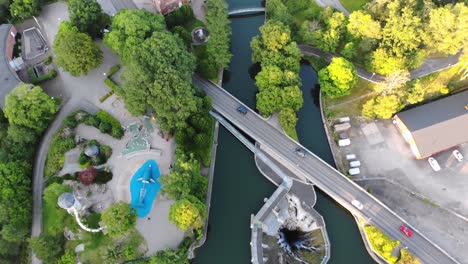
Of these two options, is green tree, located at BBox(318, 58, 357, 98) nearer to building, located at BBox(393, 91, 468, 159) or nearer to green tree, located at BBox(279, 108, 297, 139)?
green tree, located at BBox(279, 108, 297, 139)

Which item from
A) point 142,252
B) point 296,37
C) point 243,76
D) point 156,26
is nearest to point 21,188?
point 142,252

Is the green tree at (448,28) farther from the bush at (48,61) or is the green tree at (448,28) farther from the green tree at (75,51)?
the bush at (48,61)

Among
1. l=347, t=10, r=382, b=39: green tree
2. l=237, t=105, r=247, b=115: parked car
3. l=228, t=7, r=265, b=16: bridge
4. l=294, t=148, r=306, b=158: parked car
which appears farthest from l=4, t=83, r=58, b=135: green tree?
l=347, t=10, r=382, b=39: green tree

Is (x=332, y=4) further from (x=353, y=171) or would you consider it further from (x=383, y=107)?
(x=353, y=171)

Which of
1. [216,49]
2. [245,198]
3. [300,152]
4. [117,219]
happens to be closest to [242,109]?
[216,49]

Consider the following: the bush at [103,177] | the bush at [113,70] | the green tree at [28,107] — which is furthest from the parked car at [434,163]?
the green tree at [28,107]

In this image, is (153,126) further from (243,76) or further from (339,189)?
(339,189)

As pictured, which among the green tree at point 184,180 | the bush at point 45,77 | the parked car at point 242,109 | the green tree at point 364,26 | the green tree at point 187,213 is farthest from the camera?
the bush at point 45,77
